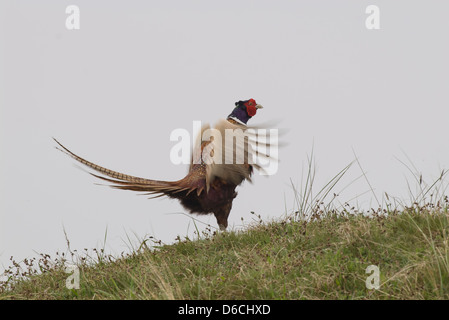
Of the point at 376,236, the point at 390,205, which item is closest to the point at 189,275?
the point at 376,236

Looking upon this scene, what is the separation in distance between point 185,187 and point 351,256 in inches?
93.5

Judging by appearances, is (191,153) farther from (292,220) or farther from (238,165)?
(292,220)

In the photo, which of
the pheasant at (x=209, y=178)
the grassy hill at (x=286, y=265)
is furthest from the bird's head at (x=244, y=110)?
the grassy hill at (x=286, y=265)

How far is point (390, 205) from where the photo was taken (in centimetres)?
486

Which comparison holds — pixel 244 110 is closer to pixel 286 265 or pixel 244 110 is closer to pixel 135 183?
pixel 135 183

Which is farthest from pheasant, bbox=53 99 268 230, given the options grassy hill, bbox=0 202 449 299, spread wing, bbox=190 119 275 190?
grassy hill, bbox=0 202 449 299

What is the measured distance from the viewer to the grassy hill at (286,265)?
11.5ft

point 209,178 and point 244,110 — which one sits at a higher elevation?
point 244,110

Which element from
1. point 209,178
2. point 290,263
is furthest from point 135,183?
point 290,263

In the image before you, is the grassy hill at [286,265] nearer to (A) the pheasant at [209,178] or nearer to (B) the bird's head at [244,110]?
(A) the pheasant at [209,178]

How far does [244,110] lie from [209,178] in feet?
4.30

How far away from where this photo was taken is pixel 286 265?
152 inches

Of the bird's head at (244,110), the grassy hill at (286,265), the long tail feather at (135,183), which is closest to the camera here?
the grassy hill at (286,265)

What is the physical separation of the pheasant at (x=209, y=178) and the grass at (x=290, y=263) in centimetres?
66
